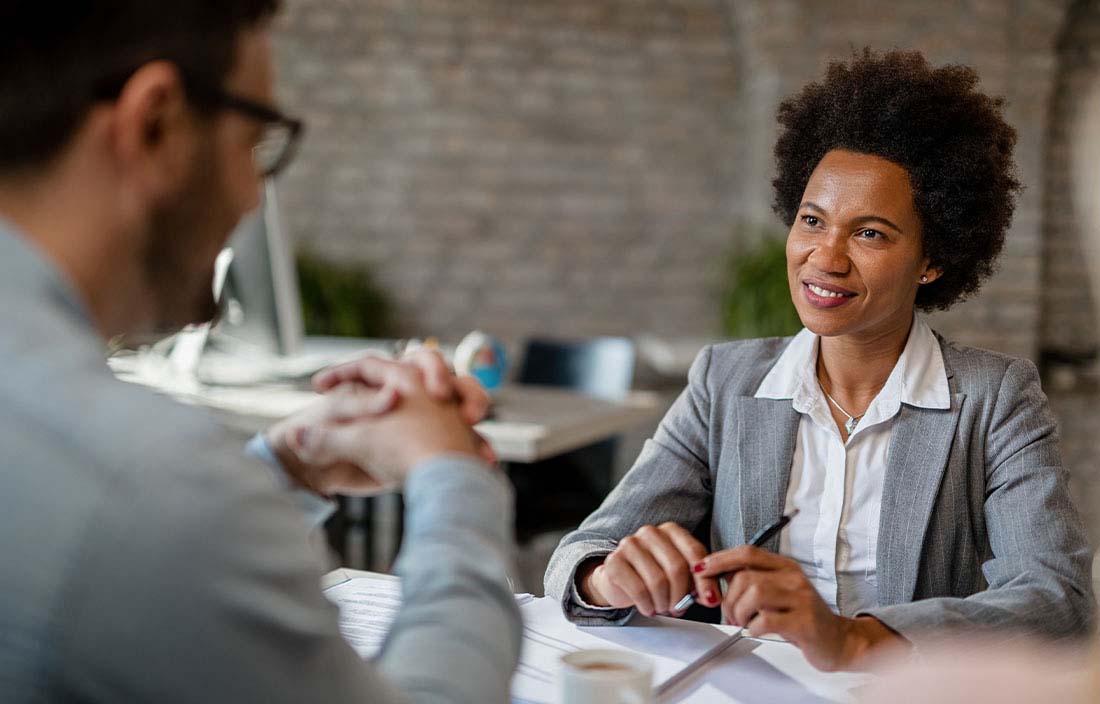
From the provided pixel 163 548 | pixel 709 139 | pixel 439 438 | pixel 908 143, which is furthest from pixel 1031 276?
pixel 163 548

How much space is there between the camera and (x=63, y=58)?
1.87 ft

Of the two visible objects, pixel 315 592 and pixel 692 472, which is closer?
pixel 315 592

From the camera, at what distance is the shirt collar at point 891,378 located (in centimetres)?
139

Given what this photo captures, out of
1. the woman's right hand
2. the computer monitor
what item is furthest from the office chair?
the woman's right hand

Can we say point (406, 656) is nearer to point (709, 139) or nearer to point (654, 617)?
point (654, 617)

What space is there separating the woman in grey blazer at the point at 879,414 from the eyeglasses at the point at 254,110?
65 cm

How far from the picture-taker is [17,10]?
559mm

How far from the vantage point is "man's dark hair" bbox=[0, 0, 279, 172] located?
1.86 feet

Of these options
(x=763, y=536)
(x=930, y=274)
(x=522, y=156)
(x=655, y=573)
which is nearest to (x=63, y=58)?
(x=655, y=573)

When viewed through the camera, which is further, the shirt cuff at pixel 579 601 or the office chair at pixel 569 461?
the office chair at pixel 569 461

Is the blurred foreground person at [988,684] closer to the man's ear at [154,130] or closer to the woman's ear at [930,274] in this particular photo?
the man's ear at [154,130]

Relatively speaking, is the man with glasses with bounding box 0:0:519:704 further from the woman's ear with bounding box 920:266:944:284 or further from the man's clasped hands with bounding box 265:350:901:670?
the woman's ear with bounding box 920:266:944:284

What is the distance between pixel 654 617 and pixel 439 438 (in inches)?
22.9

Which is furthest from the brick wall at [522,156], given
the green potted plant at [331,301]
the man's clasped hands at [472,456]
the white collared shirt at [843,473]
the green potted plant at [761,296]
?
the man's clasped hands at [472,456]
